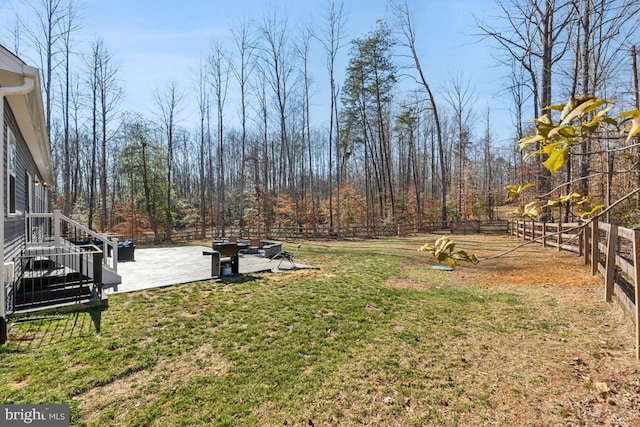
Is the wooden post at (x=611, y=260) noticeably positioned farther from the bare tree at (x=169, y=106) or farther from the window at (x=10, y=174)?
the bare tree at (x=169, y=106)

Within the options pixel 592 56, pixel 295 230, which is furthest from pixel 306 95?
pixel 592 56

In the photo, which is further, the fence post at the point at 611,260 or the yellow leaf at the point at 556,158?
the fence post at the point at 611,260

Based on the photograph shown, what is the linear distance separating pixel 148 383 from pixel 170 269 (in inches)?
239

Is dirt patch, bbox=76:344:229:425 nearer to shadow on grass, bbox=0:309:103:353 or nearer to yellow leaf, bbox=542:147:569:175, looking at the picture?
shadow on grass, bbox=0:309:103:353

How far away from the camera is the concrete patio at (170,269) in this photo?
6.75m

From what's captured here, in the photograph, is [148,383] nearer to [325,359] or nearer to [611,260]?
[325,359]

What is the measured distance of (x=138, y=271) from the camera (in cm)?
827

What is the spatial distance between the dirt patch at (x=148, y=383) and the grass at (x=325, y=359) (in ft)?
0.05

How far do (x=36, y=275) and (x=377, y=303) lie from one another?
6.22 meters

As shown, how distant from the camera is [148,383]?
304 cm

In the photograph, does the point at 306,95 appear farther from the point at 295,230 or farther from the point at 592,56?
the point at 592,56
